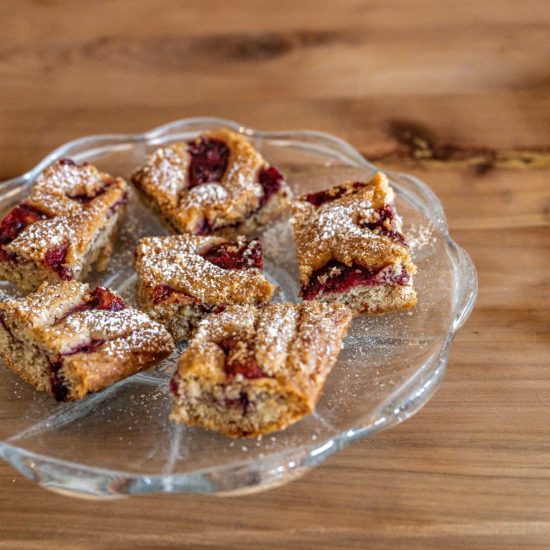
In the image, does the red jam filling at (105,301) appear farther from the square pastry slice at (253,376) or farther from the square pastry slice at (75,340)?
the square pastry slice at (253,376)

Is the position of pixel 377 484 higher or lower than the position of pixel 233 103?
lower

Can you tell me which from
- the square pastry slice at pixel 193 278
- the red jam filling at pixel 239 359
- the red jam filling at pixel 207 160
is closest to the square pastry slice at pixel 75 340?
the square pastry slice at pixel 193 278

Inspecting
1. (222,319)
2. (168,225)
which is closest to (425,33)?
(168,225)

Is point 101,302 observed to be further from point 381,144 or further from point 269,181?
point 381,144

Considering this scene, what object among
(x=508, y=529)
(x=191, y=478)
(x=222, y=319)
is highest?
(x=222, y=319)

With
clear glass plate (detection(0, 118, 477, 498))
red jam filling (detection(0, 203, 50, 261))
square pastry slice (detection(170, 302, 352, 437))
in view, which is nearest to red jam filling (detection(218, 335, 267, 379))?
square pastry slice (detection(170, 302, 352, 437))

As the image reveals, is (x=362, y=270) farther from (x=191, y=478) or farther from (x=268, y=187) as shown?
(x=191, y=478)
